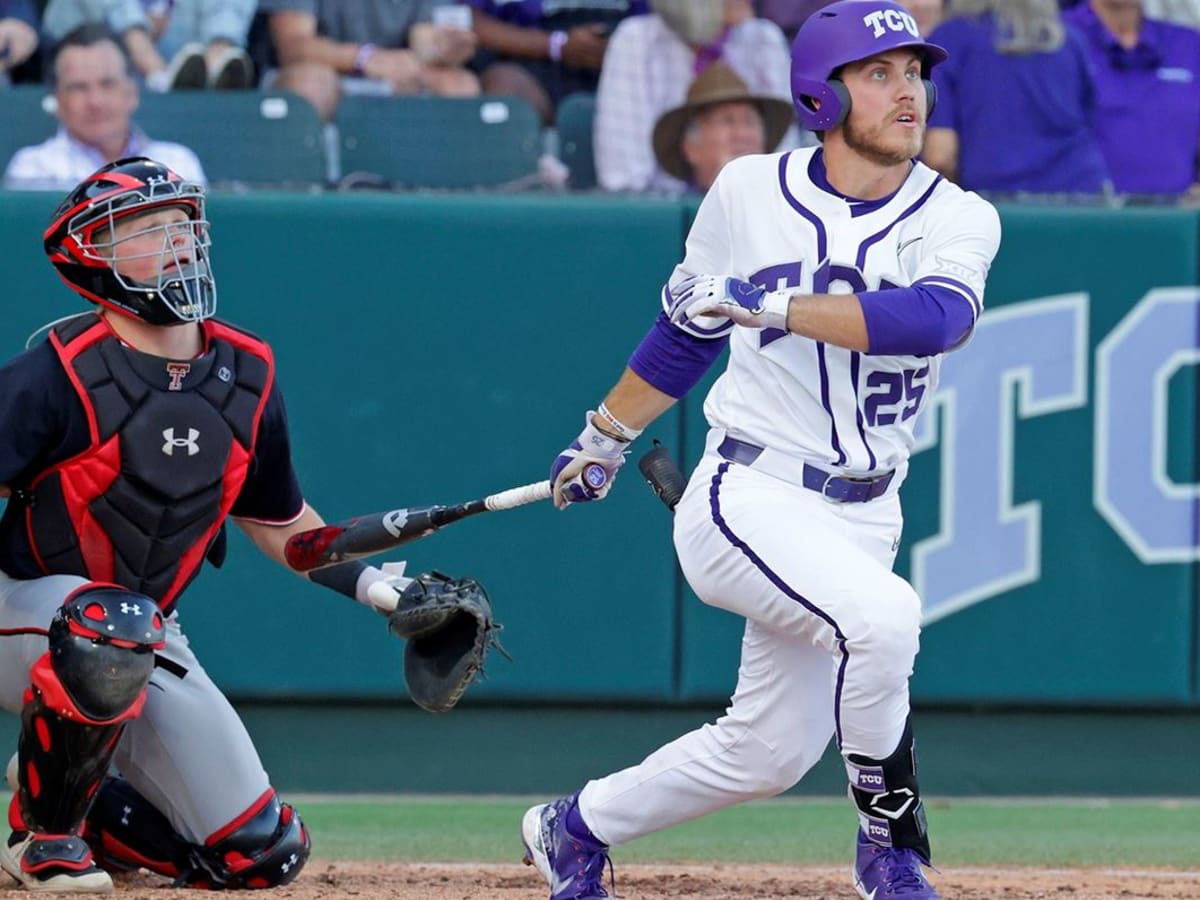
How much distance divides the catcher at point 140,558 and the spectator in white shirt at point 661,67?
282 cm

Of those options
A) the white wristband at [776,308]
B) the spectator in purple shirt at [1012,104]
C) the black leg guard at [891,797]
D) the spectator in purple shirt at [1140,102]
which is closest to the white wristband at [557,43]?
the spectator in purple shirt at [1012,104]

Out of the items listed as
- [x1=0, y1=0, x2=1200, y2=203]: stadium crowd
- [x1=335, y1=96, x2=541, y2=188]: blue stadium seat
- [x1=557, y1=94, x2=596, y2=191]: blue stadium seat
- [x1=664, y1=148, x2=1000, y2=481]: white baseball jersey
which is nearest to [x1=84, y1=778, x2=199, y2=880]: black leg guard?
[x1=664, y1=148, x2=1000, y2=481]: white baseball jersey

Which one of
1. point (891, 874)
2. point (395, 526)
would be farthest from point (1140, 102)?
point (891, 874)

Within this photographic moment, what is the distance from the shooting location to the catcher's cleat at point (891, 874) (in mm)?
3840

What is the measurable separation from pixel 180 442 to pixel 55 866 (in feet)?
3.08

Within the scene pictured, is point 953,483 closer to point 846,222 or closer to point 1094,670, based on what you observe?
point 1094,670

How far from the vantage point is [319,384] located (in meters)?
6.25

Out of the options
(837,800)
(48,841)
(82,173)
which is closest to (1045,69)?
(837,800)

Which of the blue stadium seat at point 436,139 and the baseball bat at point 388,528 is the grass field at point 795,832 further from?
the blue stadium seat at point 436,139

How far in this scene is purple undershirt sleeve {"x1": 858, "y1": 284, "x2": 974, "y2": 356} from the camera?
3.66 metres

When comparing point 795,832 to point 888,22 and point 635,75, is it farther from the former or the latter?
point 635,75

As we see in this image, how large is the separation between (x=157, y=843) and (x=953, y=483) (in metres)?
2.86

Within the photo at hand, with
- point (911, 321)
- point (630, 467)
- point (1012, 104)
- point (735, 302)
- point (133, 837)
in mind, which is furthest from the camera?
point (1012, 104)

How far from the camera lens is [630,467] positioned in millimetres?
6215
